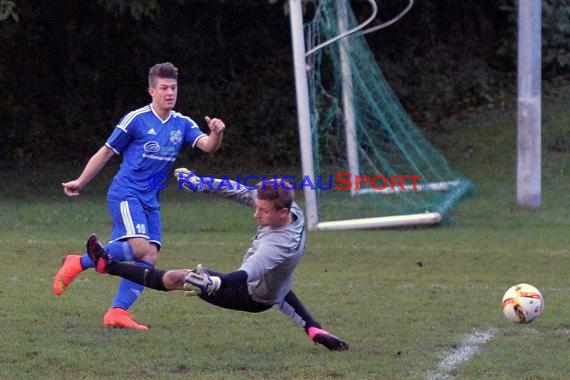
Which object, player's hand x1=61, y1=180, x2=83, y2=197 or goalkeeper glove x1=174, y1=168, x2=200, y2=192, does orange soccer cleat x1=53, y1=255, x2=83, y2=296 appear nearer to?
player's hand x1=61, y1=180, x2=83, y2=197

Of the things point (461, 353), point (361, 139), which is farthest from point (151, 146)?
point (361, 139)

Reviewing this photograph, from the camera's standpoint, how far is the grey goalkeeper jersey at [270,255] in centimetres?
612

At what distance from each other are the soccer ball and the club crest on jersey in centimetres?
240

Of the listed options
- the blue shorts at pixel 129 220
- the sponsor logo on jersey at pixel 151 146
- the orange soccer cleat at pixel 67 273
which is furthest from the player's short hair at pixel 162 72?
the orange soccer cleat at pixel 67 273

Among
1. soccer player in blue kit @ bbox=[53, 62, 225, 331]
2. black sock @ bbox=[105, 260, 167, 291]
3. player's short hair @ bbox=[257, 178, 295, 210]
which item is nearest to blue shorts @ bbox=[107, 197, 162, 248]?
soccer player in blue kit @ bbox=[53, 62, 225, 331]

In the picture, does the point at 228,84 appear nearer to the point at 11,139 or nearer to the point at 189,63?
the point at 189,63

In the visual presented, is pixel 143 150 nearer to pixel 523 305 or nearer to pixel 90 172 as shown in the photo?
pixel 90 172

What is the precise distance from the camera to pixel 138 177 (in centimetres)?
729

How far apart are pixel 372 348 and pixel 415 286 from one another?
274 centimetres

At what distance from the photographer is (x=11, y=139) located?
2172 centimetres

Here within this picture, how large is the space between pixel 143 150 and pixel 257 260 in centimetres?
156

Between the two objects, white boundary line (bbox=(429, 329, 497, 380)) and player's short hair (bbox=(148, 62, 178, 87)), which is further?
player's short hair (bbox=(148, 62, 178, 87))

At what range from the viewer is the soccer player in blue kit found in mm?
7176

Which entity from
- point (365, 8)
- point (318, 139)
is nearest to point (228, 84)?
point (365, 8)
